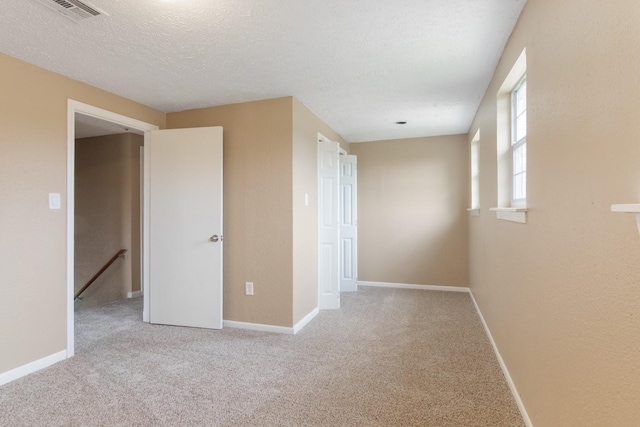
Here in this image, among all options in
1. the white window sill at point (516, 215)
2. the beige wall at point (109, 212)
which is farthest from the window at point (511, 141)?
the beige wall at point (109, 212)

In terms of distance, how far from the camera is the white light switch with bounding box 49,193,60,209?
8.42ft

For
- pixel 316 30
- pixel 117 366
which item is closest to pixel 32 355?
pixel 117 366

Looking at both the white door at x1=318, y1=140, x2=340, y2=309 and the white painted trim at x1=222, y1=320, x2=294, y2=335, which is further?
the white door at x1=318, y1=140, x2=340, y2=309

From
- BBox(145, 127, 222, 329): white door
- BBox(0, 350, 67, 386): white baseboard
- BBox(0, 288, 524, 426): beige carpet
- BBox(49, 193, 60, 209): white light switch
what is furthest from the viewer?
BBox(145, 127, 222, 329): white door

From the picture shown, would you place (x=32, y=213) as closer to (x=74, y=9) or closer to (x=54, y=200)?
(x=54, y=200)

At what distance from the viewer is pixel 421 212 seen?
5.01 metres

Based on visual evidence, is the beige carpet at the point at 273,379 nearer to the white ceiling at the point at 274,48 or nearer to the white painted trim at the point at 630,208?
the white painted trim at the point at 630,208

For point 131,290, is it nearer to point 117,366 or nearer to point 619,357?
point 117,366

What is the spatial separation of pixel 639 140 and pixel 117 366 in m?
3.17

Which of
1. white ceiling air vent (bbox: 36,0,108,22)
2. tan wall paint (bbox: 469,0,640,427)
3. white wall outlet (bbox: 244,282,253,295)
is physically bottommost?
white wall outlet (bbox: 244,282,253,295)

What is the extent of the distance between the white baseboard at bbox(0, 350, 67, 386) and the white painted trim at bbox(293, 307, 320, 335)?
6.19 ft

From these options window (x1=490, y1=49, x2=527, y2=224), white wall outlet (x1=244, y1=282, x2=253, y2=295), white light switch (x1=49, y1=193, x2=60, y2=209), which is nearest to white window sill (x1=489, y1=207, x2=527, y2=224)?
window (x1=490, y1=49, x2=527, y2=224)

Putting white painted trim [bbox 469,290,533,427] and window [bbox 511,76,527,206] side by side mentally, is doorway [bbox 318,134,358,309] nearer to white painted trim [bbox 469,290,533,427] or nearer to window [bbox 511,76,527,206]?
white painted trim [bbox 469,290,533,427]

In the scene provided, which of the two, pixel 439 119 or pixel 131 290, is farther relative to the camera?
pixel 131 290
